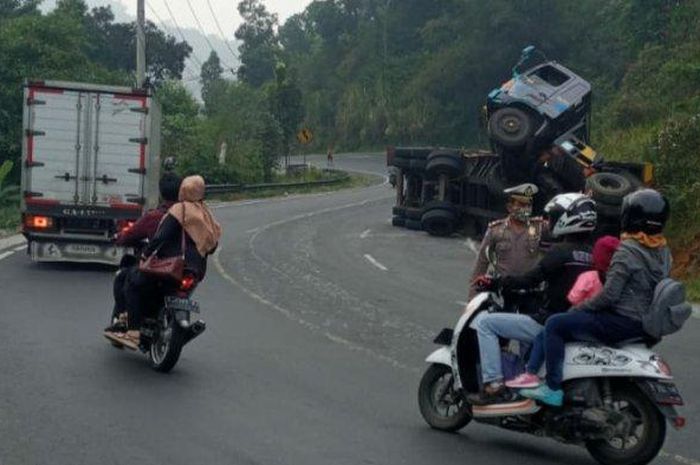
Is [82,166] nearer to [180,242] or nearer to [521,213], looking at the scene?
[180,242]

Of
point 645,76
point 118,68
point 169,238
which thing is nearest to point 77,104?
point 169,238

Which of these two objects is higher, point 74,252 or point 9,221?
point 74,252

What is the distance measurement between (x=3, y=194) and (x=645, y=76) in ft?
75.1

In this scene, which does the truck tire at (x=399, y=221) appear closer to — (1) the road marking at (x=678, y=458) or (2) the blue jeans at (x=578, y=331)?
(1) the road marking at (x=678, y=458)

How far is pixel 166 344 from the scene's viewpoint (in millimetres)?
11133

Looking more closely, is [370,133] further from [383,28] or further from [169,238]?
[169,238]

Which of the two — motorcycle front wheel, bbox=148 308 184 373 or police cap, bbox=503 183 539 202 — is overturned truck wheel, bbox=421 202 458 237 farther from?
police cap, bbox=503 183 539 202

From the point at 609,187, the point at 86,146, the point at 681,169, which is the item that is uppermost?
the point at 681,169

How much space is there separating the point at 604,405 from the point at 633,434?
0.25 m

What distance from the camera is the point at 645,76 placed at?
44656 millimetres

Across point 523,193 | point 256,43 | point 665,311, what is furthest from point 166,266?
point 256,43

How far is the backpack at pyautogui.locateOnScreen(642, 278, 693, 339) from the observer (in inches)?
305

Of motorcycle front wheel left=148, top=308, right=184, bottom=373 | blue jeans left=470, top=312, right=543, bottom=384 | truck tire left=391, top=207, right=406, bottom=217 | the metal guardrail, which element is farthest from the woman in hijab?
the metal guardrail

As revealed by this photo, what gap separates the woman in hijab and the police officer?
3.07 m
